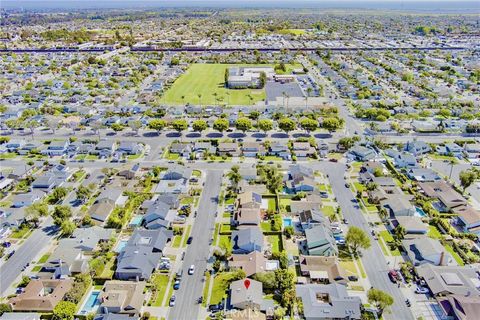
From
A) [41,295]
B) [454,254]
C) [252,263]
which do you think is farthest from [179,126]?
[454,254]

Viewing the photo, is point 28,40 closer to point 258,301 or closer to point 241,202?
point 241,202

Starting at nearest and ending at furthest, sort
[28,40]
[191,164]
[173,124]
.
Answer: [191,164]
[173,124]
[28,40]

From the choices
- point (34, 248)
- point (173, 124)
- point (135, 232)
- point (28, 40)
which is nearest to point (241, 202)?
point (135, 232)

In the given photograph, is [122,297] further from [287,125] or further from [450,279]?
[287,125]

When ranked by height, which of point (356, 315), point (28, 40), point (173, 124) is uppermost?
point (28, 40)

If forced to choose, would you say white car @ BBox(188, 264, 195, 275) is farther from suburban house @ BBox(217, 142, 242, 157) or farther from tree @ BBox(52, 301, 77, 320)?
suburban house @ BBox(217, 142, 242, 157)

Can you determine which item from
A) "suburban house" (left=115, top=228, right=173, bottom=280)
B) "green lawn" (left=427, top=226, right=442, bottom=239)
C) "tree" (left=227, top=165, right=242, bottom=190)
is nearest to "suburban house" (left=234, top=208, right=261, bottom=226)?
"tree" (left=227, top=165, right=242, bottom=190)
